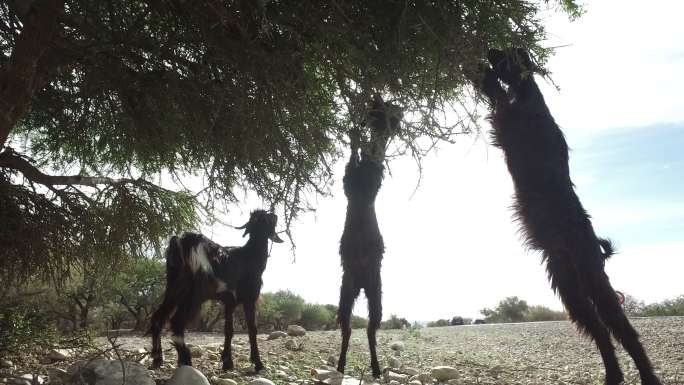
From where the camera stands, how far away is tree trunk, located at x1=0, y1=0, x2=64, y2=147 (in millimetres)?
3895

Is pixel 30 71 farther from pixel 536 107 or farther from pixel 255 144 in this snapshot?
pixel 536 107

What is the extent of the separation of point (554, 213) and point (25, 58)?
4.64m

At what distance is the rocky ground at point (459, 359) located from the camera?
5.77 metres

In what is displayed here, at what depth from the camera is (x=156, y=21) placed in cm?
472

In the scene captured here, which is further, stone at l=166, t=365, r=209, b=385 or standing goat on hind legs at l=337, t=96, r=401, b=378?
standing goat on hind legs at l=337, t=96, r=401, b=378

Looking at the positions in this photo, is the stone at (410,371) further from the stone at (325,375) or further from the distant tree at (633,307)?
the distant tree at (633,307)

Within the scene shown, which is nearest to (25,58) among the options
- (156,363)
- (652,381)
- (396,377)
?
(156,363)

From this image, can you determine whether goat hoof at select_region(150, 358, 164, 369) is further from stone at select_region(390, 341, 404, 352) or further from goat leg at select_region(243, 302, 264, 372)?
stone at select_region(390, 341, 404, 352)

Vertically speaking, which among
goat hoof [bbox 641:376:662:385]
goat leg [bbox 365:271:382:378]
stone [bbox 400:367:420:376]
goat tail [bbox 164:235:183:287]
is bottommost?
stone [bbox 400:367:420:376]

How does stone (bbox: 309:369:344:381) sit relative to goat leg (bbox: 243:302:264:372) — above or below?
below

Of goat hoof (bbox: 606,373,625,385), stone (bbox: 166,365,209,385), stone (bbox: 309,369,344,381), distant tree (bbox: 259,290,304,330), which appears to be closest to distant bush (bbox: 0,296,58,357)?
stone (bbox: 166,365,209,385)

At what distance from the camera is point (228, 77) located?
4.23 metres

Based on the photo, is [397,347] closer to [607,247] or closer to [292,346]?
[292,346]

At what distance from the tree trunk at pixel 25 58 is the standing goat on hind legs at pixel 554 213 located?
3.72 meters
